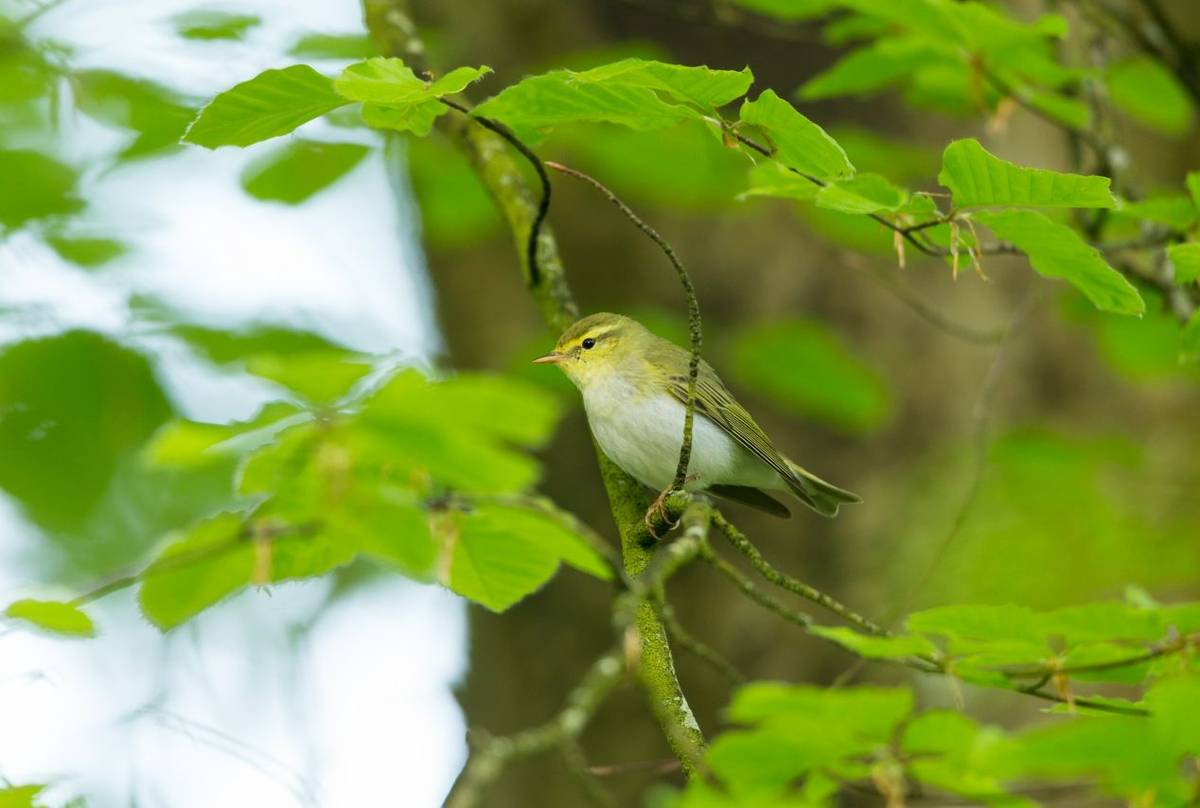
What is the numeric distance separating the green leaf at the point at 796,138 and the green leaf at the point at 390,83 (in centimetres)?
52

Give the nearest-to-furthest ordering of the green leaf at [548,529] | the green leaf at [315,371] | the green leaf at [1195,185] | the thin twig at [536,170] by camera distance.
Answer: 1. the green leaf at [315,371]
2. the green leaf at [548,529]
3. the thin twig at [536,170]
4. the green leaf at [1195,185]

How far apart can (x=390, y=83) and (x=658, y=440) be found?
2417mm

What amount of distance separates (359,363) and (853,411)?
Answer: 4333mm

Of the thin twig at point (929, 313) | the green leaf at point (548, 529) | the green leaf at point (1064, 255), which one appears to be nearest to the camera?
the green leaf at point (548, 529)

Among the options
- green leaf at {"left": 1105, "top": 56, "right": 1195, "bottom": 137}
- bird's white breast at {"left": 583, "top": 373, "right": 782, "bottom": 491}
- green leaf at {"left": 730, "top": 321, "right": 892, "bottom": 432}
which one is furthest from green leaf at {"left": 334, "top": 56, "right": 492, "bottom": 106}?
green leaf at {"left": 730, "top": 321, "right": 892, "bottom": 432}

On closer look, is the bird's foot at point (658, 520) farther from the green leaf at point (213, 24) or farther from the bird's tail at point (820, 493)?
the green leaf at point (213, 24)

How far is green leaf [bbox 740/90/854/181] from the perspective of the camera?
2.35 metres

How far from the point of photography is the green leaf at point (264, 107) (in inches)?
95.3

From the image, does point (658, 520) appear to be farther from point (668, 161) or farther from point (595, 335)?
point (668, 161)

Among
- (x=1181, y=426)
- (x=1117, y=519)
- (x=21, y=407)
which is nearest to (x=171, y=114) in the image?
(x=21, y=407)

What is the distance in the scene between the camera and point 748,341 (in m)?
5.76

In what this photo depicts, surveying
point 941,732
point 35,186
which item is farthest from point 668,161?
point 941,732

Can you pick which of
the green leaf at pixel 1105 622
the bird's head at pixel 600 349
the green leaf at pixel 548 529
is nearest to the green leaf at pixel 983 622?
the green leaf at pixel 1105 622

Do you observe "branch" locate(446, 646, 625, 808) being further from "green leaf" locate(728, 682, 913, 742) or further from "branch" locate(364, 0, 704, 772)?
"branch" locate(364, 0, 704, 772)
